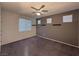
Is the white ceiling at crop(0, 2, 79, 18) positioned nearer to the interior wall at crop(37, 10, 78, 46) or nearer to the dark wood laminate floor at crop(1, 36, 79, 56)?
the interior wall at crop(37, 10, 78, 46)

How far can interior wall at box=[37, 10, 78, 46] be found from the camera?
3.65m

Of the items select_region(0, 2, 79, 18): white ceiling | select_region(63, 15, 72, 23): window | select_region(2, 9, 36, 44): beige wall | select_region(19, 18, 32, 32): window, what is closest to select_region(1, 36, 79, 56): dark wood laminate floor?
select_region(2, 9, 36, 44): beige wall

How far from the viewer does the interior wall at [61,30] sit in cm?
365

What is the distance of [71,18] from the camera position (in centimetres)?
405

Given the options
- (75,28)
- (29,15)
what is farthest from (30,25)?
(75,28)

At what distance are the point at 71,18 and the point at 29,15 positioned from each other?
180cm

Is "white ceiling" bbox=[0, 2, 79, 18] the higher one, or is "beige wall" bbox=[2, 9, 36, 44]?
"white ceiling" bbox=[0, 2, 79, 18]

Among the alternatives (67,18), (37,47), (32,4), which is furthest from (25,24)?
(67,18)

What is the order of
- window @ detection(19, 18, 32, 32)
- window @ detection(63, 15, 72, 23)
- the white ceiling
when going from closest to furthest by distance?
the white ceiling, window @ detection(19, 18, 32, 32), window @ detection(63, 15, 72, 23)

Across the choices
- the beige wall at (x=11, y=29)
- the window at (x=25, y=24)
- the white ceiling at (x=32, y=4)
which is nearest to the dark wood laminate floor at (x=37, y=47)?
the beige wall at (x=11, y=29)

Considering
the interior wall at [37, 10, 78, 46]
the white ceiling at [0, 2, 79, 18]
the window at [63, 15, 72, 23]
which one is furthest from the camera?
the window at [63, 15, 72, 23]

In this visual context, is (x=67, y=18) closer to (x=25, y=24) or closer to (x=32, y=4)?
(x=25, y=24)

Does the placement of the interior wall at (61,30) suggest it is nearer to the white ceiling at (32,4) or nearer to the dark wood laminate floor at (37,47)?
the dark wood laminate floor at (37,47)

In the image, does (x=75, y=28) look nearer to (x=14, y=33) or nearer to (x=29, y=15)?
(x=29, y=15)
